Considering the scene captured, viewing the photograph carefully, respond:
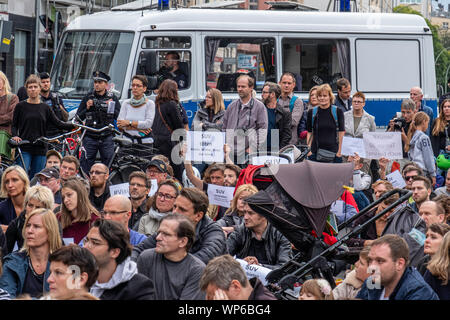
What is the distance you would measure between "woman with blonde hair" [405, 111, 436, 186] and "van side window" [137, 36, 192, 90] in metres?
4.73

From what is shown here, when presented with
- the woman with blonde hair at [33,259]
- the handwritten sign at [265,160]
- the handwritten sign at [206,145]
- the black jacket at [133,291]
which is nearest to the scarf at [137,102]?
the handwritten sign at [206,145]

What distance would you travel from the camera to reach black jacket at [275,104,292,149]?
13953 millimetres

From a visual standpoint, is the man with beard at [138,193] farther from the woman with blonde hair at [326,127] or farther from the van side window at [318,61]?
the van side window at [318,61]

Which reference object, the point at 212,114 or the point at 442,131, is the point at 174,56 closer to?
the point at 212,114

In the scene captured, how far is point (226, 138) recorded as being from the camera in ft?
43.6

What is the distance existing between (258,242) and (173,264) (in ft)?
5.89

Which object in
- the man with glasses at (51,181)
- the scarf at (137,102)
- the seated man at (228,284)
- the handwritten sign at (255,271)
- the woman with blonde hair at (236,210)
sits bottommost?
the handwritten sign at (255,271)

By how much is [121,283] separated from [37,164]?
7210 millimetres

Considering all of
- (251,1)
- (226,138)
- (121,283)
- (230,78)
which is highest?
(251,1)

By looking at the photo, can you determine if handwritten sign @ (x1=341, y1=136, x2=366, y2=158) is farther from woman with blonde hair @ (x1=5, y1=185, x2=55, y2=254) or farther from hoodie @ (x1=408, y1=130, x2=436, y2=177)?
woman with blonde hair @ (x1=5, y1=185, x2=55, y2=254)

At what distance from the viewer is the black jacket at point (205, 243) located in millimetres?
8359

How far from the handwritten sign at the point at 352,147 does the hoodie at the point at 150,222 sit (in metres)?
4.16
